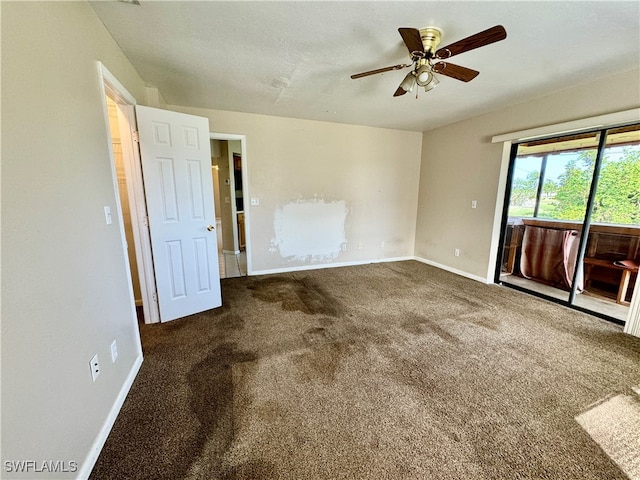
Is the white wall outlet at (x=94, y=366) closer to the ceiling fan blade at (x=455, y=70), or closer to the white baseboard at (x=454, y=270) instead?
the ceiling fan blade at (x=455, y=70)

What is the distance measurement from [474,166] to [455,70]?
2.37 m

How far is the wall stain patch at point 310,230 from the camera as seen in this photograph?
4.26 m

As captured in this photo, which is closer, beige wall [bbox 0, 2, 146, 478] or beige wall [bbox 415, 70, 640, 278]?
beige wall [bbox 0, 2, 146, 478]

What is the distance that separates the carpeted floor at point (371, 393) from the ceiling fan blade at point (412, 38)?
2337mm

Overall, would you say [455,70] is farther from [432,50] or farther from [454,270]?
[454,270]

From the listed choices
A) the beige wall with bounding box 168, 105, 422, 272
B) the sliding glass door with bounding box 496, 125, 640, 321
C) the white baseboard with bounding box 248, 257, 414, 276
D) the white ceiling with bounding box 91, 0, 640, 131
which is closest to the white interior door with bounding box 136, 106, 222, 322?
the white ceiling with bounding box 91, 0, 640, 131

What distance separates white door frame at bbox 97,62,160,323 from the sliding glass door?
15.0ft

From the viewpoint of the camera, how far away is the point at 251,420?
150 cm

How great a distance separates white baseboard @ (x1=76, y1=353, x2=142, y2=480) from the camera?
119 centimetres

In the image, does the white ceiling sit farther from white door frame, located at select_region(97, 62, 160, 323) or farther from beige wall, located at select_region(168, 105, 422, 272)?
beige wall, located at select_region(168, 105, 422, 272)

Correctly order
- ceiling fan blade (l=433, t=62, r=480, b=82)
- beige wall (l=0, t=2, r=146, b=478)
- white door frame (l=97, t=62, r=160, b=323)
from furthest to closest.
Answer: white door frame (l=97, t=62, r=160, b=323)
ceiling fan blade (l=433, t=62, r=480, b=82)
beige wall (l=0, t=2, r=146, b=478)

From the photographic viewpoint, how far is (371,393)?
172cm

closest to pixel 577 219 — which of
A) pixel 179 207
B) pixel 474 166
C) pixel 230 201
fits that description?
pixel 474 166

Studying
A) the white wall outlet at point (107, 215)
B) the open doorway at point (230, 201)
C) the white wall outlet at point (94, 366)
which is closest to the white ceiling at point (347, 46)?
the white wall outlet at point (107, 215)
